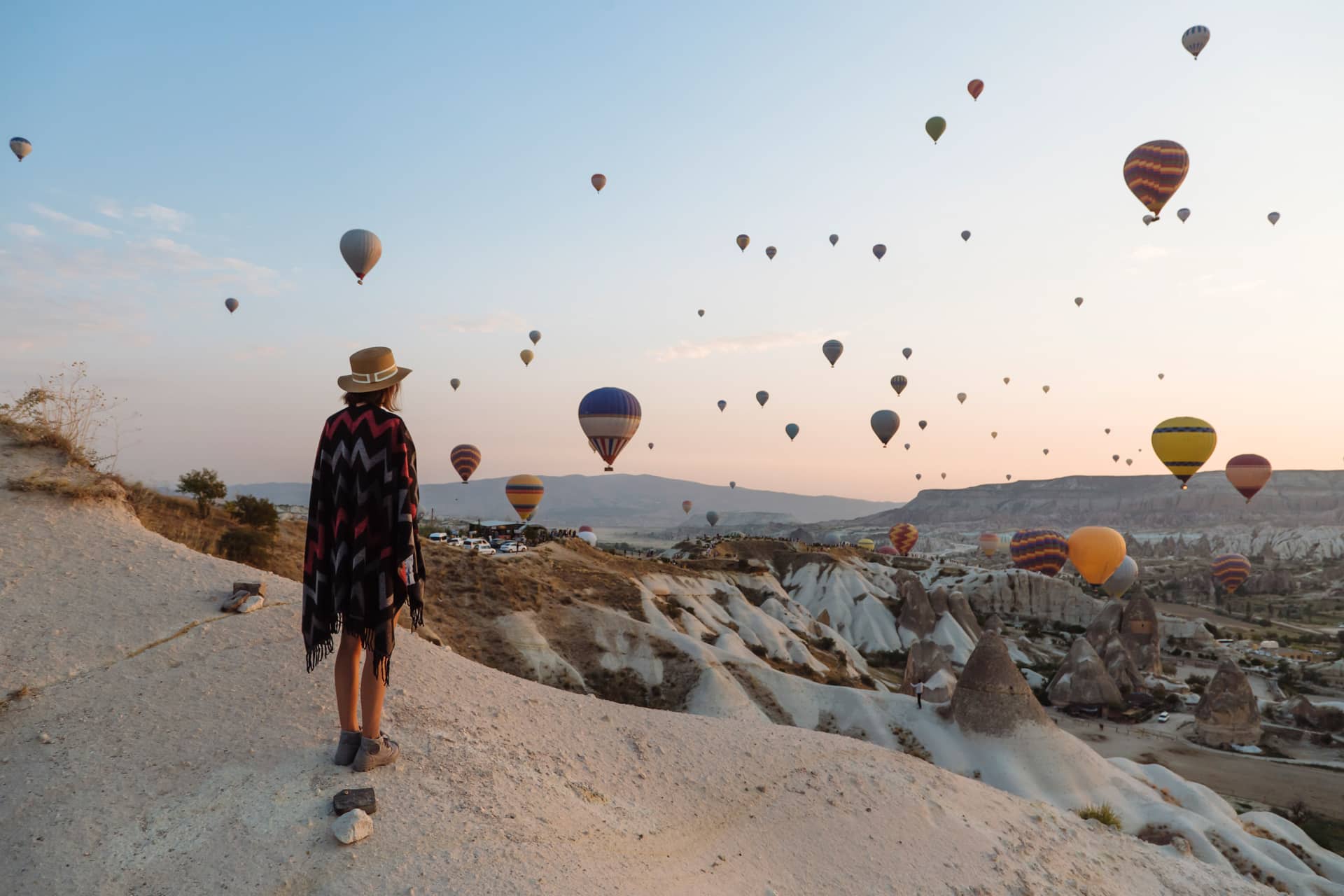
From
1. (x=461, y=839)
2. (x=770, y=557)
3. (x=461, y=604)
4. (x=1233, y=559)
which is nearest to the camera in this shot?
(x=461, y=839)

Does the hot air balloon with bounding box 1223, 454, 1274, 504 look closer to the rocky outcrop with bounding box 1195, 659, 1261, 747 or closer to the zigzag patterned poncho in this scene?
the rocky outcrop with bounding box 1195, 659, 1261, 747

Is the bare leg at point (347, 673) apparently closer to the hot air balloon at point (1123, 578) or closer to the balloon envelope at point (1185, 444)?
the balloon envelope at point (1185, 444)

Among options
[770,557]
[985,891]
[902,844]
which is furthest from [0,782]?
[770,557]

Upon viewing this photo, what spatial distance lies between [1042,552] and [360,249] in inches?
2082

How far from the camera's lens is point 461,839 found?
18.3 ft

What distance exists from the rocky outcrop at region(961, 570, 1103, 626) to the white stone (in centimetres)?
8486

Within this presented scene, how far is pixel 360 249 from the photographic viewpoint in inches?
1334

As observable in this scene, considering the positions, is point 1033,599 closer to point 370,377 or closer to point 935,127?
point 935,127

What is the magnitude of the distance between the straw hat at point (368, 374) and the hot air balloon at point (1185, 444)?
1999 inches

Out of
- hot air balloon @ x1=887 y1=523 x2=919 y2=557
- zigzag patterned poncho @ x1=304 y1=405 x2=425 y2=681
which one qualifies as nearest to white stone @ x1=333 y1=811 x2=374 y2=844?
zigzag patterned poncho @ x1=304 y1=405 x2=425 y2=681

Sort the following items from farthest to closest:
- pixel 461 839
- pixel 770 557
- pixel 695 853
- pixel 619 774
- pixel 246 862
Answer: pixel 770 557 < pixel 619 774 < pixel 695 853 < pixel 461 839 < pixel 246 862

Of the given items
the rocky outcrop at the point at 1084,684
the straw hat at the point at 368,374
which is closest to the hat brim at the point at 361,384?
the straw hat at the point at 368,374

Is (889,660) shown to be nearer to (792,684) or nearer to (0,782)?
(792,684)

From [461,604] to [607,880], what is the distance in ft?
82.2
